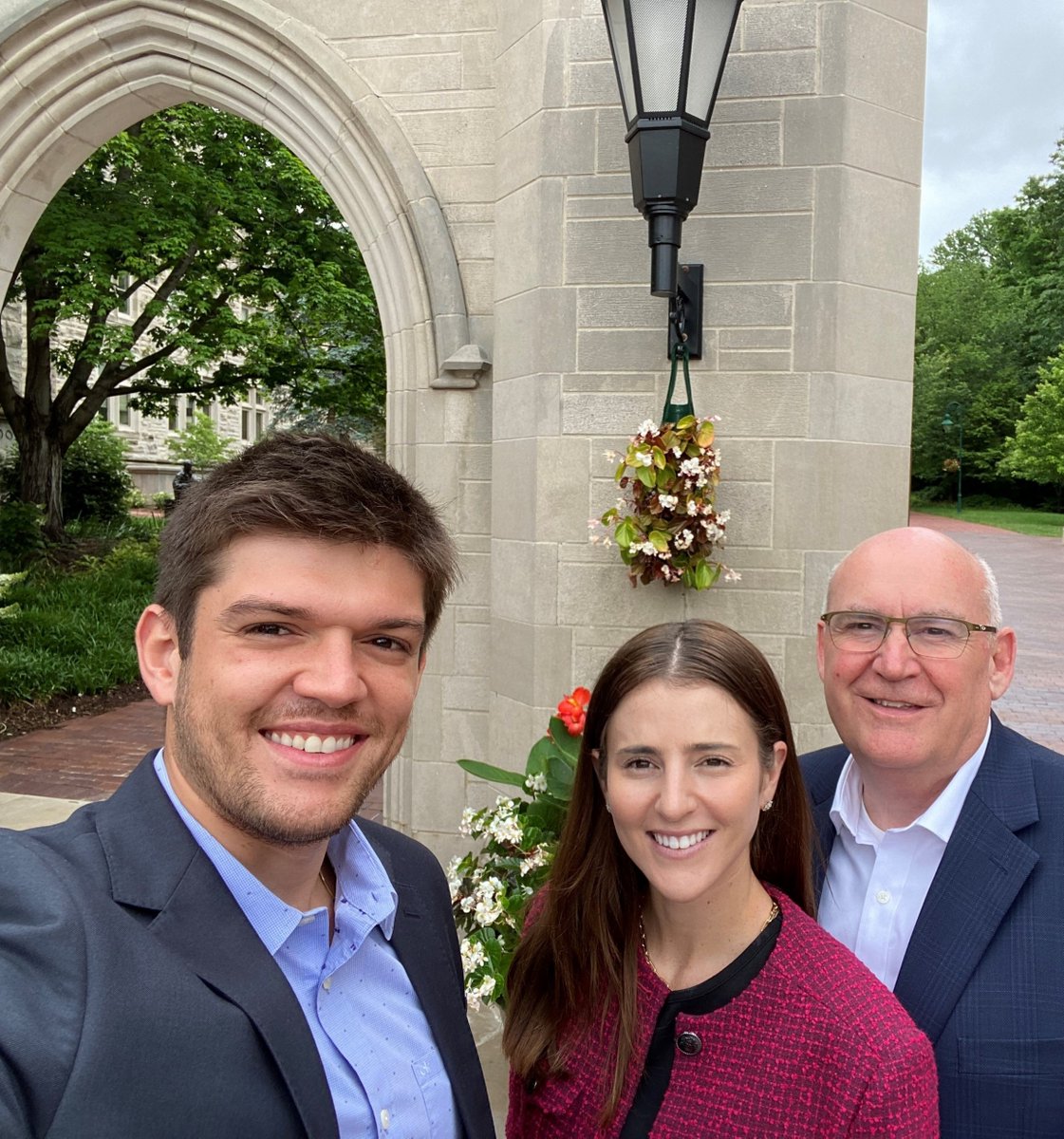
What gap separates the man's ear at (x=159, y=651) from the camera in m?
1.23

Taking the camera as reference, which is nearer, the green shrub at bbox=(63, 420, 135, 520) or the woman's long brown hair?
the woman's long brown hair

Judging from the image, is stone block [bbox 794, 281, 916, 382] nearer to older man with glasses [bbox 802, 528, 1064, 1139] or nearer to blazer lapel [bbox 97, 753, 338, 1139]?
older man with glasses [bbox 802, 528, 1064, 1139]

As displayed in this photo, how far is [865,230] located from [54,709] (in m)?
7.51

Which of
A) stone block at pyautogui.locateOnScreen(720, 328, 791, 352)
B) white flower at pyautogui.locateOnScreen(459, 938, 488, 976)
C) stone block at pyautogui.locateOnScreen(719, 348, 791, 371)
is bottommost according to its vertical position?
white flower at pyautogui.locateOnScreen(459, 938, 488, 976)

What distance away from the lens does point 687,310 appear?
379cm

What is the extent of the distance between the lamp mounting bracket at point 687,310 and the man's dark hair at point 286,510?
105 inches

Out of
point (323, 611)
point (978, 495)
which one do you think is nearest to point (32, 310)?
point (323, 611)

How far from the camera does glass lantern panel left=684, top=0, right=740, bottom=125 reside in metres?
3.18

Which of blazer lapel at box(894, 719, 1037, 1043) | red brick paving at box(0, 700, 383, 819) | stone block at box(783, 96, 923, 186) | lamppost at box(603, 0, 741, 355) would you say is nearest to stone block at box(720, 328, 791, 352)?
lamppost at box(603, 0, 741, 355)

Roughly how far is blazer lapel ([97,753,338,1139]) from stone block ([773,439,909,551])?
119 inches

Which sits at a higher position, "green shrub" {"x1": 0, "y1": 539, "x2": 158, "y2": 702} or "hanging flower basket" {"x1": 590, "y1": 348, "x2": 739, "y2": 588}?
"hanging flower basket" {"x1": 590, "y1": 348, "x2": 739, "y2": 588}

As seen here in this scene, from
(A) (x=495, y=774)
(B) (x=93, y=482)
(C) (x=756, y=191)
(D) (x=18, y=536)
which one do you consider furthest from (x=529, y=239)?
(B) (x=93, y=482)

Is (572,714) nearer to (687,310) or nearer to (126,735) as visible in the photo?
(687,310)

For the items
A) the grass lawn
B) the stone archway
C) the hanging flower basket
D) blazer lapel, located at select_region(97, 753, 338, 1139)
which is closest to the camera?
blazer lapel, located at select_region(97, 753, 338, 1139)
